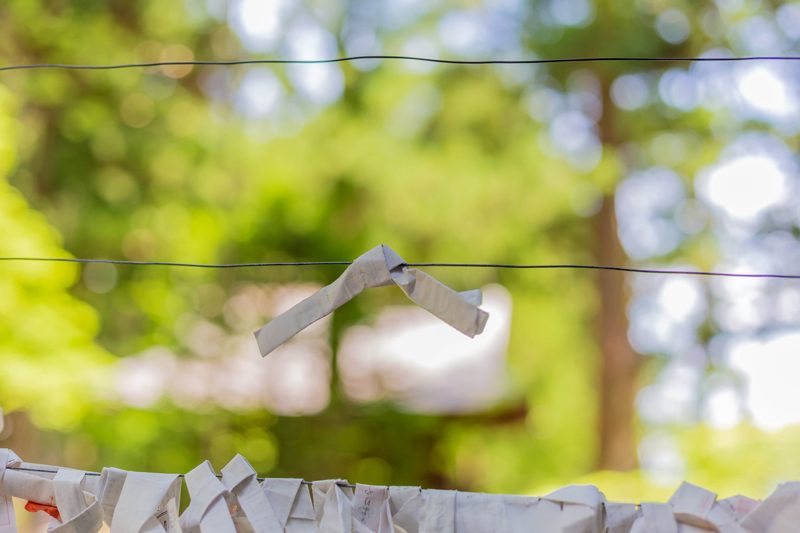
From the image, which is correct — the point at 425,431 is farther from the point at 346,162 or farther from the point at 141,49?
the point at 141,49

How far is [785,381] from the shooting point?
3.93m

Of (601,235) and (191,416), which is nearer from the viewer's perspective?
(191,416)

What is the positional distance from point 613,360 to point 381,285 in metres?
3.86

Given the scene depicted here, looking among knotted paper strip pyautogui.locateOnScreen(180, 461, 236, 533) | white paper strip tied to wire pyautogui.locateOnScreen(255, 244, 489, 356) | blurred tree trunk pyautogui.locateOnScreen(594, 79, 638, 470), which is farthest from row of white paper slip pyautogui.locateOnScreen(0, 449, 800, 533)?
blurred tree trunk pyautogui.locateOnScreen(594, 79, 638, 470)

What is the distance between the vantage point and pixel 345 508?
0.63 meters

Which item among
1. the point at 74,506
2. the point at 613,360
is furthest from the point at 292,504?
the point at 613,360

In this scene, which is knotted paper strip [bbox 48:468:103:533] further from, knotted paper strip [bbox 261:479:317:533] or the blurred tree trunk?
the blurred tree trunk

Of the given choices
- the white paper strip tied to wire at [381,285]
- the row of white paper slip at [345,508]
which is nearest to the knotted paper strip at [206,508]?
the row of white paper slip at [345,508]

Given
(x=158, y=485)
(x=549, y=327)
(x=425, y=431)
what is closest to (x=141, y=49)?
(x=425, y=431)

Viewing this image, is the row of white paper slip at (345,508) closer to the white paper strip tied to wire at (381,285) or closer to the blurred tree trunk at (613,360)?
the white paper strip tied to wire at (381,285)

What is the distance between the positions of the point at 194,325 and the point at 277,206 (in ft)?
2.75

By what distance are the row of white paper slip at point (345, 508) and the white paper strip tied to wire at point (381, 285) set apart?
0.12m

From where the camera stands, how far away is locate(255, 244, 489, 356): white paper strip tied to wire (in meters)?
0.60

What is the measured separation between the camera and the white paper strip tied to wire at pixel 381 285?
0.60 meters
